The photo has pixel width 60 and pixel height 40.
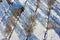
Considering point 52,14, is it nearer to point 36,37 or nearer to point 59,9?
point 59,9

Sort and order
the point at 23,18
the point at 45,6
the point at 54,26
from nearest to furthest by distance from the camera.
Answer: the point at 54,26 → the point at 23,18 → the point at 45,6

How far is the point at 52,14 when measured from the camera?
96.3 inches

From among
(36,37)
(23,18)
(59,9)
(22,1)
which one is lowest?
(36,37)

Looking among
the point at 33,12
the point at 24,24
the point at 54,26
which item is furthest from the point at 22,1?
the point at 54,26

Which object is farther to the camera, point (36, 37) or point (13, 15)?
point (13, 15)

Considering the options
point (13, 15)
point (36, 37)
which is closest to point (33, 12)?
point (13, 15)

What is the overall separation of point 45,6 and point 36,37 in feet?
2.19

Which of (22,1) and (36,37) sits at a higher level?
(22,1)

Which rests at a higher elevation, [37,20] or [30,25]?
[37,20]

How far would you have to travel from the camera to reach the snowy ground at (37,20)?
83.4 inches

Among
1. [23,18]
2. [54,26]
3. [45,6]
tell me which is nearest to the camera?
[54,26]

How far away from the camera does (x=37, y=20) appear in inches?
92.4

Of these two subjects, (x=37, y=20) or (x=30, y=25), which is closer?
(x=30, y=25)

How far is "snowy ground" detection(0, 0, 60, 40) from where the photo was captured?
2.12 metres
